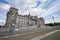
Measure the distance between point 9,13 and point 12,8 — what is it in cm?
443

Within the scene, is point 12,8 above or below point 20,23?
above

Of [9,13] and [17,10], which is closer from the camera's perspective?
[9,13]

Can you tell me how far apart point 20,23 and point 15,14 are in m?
7.21

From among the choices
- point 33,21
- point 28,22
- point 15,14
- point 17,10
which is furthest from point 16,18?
point 33,21

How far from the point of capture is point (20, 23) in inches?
1946

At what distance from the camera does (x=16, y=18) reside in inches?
1884

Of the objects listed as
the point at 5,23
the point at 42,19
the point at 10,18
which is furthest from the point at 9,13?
the point at 42,19

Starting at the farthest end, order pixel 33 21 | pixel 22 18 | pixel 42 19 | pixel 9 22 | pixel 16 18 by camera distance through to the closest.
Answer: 1. pixel 42 19
2. pixel 33 21
3. pixel 22 18
4. pixel 16 18
5. pixel 9 22

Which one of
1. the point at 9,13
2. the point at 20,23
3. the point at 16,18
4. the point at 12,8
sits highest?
the point at 12,8

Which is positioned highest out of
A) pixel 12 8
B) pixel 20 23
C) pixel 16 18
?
pixel 12 8

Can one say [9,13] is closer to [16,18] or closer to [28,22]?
[16,18]

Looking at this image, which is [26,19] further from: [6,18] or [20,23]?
[6,18]

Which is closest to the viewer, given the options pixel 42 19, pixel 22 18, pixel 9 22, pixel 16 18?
pixel 9 22

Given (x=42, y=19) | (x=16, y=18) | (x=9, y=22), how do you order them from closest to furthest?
1. (x=9, y=22)
2. (x=16, y=18)
3. (x=42, y=19)
